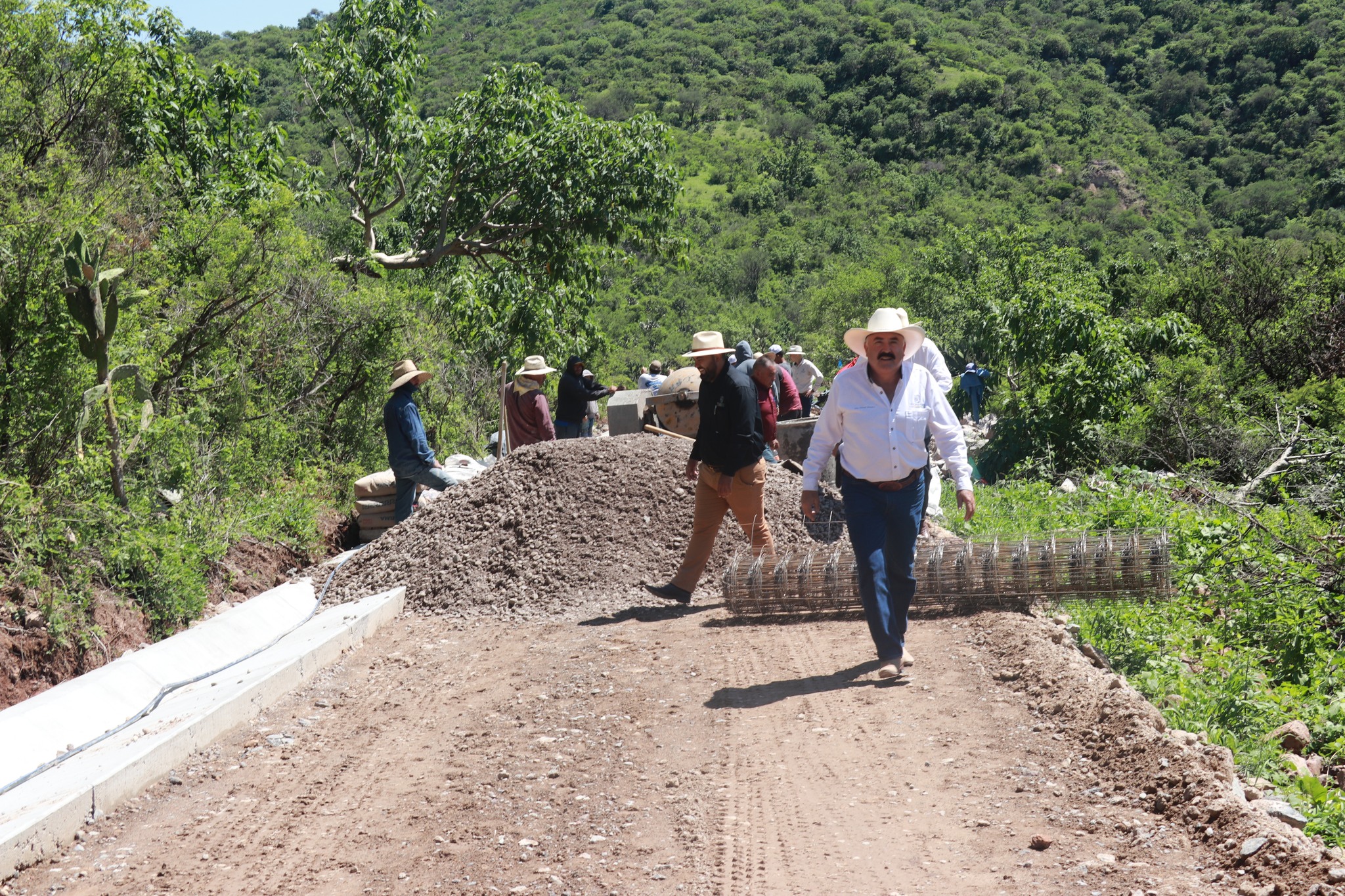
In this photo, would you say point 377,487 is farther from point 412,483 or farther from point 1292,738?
point 1292,738

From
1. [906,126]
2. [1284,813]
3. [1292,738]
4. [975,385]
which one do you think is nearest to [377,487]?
[1292,738]

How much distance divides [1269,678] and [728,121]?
3803 inches

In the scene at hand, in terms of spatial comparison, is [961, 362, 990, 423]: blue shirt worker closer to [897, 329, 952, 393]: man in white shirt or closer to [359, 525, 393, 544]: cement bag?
[359, 525, 393, 544]: cement bag

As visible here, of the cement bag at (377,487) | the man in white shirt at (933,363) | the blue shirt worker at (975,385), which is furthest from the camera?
the blue shirt worker at (975,385)

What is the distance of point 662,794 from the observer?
14.4 feet

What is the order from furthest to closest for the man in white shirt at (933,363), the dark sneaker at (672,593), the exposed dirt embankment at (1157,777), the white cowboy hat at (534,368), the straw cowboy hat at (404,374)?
the white cowboy hat at (534,368)
the straw cowboy hat at (404,374)
the dark sneaker at (672,593)
the man in white shirt at (933,363)
the exposed dirt embankment at (1157,777)

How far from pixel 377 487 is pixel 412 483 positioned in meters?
1.07

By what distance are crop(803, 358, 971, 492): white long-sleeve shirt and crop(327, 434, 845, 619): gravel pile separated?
2.54m

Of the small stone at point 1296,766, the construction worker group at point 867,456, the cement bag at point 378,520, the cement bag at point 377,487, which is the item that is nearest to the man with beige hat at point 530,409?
the cement bag at point 377,487

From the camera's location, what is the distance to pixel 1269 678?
19.6ft

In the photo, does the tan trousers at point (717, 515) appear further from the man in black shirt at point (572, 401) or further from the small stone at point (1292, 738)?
the man in black shirt at point (572, 401)

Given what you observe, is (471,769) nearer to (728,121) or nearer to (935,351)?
(935,351)

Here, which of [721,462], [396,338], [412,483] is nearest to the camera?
[721,462]

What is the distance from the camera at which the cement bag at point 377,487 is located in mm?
11062
